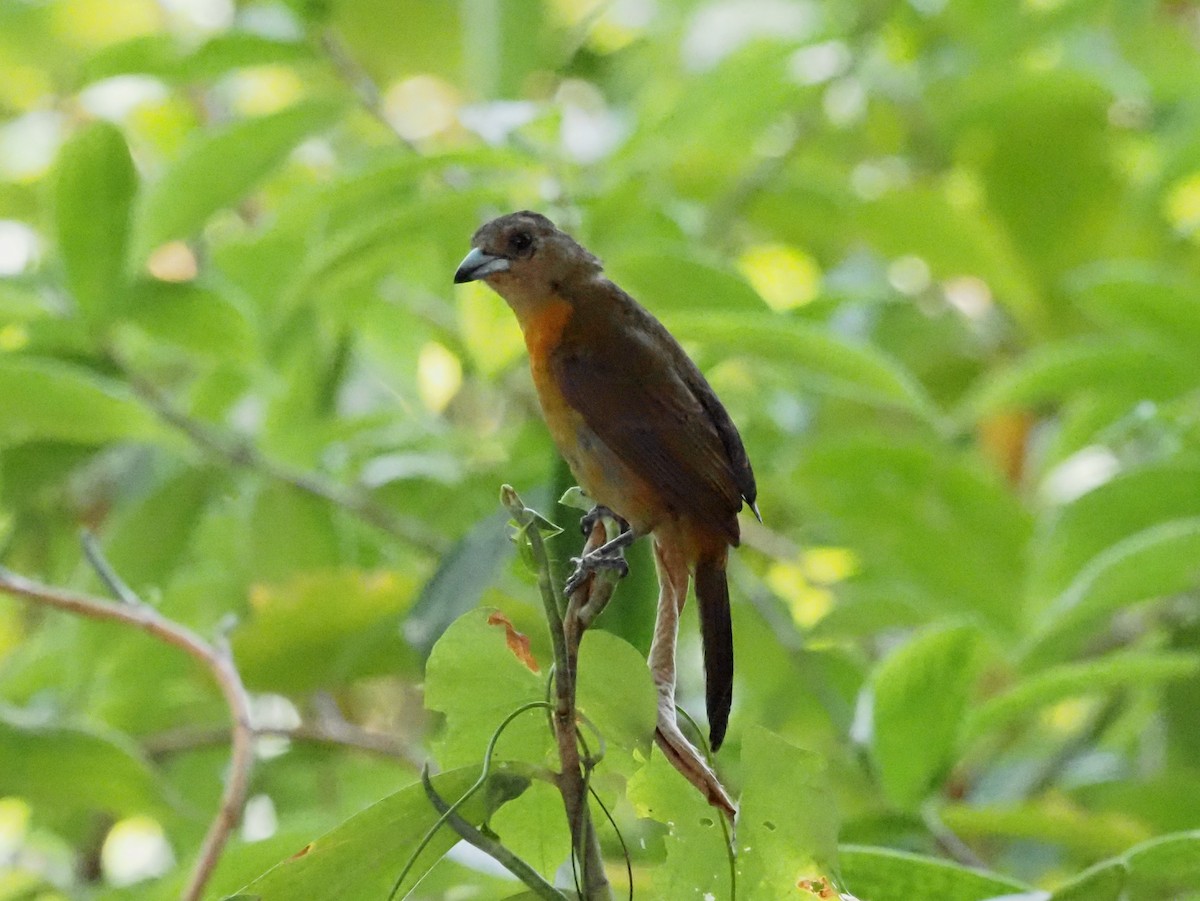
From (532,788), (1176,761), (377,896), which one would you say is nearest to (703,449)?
(532,788)

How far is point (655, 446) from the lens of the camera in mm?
1051

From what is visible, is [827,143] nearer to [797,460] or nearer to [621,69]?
[621,69]

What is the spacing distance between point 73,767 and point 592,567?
2.74 feet

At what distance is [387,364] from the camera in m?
1.85

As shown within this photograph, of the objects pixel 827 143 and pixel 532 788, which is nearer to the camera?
pixel 532 788

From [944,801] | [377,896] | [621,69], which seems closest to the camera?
[377,896]

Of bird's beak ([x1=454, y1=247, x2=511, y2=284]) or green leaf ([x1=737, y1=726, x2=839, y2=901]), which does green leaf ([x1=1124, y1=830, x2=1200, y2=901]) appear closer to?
green leaf ([x1=737, y1=726, x2=839, y2=901])

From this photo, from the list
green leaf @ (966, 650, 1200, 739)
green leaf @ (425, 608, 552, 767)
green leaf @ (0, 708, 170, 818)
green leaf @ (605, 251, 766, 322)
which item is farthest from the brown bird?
green leaf @ (0, 708, 170, 818)

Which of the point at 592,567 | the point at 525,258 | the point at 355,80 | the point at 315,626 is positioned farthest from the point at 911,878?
the point at 355,80

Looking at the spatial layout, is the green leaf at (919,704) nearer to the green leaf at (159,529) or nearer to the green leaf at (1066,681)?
the green leaf at (1066,681)

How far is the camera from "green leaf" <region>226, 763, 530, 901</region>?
71 cm

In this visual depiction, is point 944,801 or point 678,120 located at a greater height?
point 678,120

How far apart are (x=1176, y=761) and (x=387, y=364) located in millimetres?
1057

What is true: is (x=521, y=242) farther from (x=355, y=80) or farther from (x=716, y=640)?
(x=355, y=80)
